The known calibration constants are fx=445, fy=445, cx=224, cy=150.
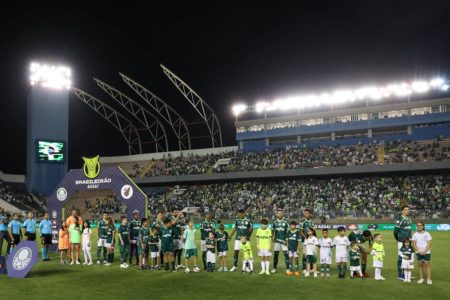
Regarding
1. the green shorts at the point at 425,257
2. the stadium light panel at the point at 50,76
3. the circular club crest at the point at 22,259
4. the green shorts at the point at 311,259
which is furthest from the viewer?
the stadium light panel at the point at 50,76

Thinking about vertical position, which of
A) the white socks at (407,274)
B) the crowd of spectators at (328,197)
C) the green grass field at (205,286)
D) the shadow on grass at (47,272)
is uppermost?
the crowd of spectators at (328,197)

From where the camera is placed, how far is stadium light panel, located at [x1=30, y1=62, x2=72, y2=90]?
222ft

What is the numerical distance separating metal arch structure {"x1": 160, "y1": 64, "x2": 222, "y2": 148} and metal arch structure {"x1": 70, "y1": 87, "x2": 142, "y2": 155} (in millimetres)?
12440

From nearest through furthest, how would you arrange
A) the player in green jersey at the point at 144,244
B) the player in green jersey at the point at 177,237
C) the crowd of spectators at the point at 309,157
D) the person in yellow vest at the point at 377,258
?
the person in yellow vest at the point at 377,258
the player in green jersey at the point at 177,237
the player in green jersey at the point at 144,244
the crowd of spectators at the point at 309,157

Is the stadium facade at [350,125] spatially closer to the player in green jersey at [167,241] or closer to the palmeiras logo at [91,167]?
the palmeiras logo at [91,167]

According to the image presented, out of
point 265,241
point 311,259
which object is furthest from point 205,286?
point 311,259

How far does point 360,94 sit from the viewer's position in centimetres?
6072

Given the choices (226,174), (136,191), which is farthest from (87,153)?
(136,191)

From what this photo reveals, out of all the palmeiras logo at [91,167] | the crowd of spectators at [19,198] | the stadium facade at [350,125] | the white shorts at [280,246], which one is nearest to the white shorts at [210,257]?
the white shorts at [280,246]

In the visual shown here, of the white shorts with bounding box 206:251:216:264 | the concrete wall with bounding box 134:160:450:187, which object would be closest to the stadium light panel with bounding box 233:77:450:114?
the concrete wall with bounding box 134:160:450:187

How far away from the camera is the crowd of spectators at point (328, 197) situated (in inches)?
1742

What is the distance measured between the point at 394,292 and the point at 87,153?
75793 mm

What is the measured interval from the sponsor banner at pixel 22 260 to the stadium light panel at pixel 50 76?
5547cm

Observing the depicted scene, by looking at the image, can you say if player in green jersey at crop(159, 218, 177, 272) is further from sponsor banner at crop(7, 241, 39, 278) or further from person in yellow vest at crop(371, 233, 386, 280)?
person in yellow vest at crop(371, 233, 386, 280)
